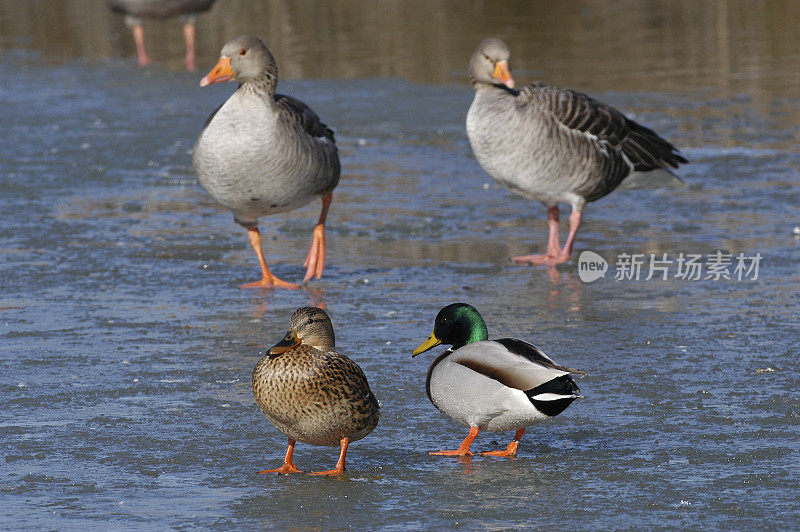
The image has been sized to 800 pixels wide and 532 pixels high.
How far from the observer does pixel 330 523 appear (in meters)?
4.43

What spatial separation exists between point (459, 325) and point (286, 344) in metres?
0.87

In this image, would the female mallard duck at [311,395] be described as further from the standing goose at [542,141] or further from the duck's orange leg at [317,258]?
the standing goose at [542,141]

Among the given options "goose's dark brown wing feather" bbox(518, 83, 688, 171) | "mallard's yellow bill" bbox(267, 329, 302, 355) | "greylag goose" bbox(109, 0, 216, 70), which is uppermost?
Answer: "greylag goose" bbox(109, 0, 216, 70)

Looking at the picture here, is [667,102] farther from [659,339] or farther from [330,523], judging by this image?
[330,523]

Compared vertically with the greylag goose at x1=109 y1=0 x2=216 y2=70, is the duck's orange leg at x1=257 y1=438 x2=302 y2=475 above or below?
below

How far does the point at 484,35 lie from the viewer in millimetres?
21156

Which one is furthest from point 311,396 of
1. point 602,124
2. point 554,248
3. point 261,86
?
point 602,124

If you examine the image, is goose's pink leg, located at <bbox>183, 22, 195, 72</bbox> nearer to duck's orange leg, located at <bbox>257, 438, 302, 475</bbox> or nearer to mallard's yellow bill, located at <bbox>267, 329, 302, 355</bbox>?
mallard's yellow bill, located at <bbox>267, 329, 302, 355</bbox>

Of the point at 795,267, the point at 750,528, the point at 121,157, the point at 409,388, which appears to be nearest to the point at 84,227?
the point at 121,157

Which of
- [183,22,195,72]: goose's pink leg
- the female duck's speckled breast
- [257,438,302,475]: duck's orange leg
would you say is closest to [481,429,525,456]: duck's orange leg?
the female duck's speckled breast

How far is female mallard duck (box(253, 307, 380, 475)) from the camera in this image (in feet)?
16.0

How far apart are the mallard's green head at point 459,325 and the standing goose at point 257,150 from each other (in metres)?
2.94

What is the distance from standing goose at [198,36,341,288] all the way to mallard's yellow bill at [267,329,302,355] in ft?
A: 10.3

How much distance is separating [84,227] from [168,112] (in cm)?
576
